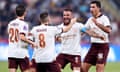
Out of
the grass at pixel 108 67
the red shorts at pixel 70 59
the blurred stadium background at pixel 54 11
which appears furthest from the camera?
the blurred stadium background at pixel 54 11

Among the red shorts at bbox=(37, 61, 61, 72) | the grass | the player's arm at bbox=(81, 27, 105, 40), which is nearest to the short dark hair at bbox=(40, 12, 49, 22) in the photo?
the red shorts at bbox=(37, 61, 61, 72)

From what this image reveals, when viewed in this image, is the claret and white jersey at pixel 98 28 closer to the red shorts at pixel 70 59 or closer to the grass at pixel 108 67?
the red shorts at pixel 70 59

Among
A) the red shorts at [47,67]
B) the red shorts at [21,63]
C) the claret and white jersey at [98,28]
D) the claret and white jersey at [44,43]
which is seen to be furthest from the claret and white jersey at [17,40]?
the claret and white jersey at [98,28]

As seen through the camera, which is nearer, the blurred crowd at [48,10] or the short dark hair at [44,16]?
the short dark hair at [44,16]

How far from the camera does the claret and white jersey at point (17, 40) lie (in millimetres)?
13898

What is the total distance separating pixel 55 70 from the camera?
44.3 ft

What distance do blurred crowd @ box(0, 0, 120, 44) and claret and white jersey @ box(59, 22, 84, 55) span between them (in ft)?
44.1

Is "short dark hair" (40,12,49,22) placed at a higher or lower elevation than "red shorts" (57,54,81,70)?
higher

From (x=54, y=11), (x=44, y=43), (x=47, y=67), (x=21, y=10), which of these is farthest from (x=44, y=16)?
(x=54, y=11)

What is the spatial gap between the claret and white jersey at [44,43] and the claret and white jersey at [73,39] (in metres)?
1.22

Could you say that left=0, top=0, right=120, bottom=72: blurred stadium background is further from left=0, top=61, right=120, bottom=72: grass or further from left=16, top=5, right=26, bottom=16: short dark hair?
left=16, top=5, right=26, bottom=16: short dark hair

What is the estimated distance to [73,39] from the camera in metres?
14.6

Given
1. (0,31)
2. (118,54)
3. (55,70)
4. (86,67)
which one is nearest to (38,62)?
(55,70)

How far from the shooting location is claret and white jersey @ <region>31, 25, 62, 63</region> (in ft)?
44.0
